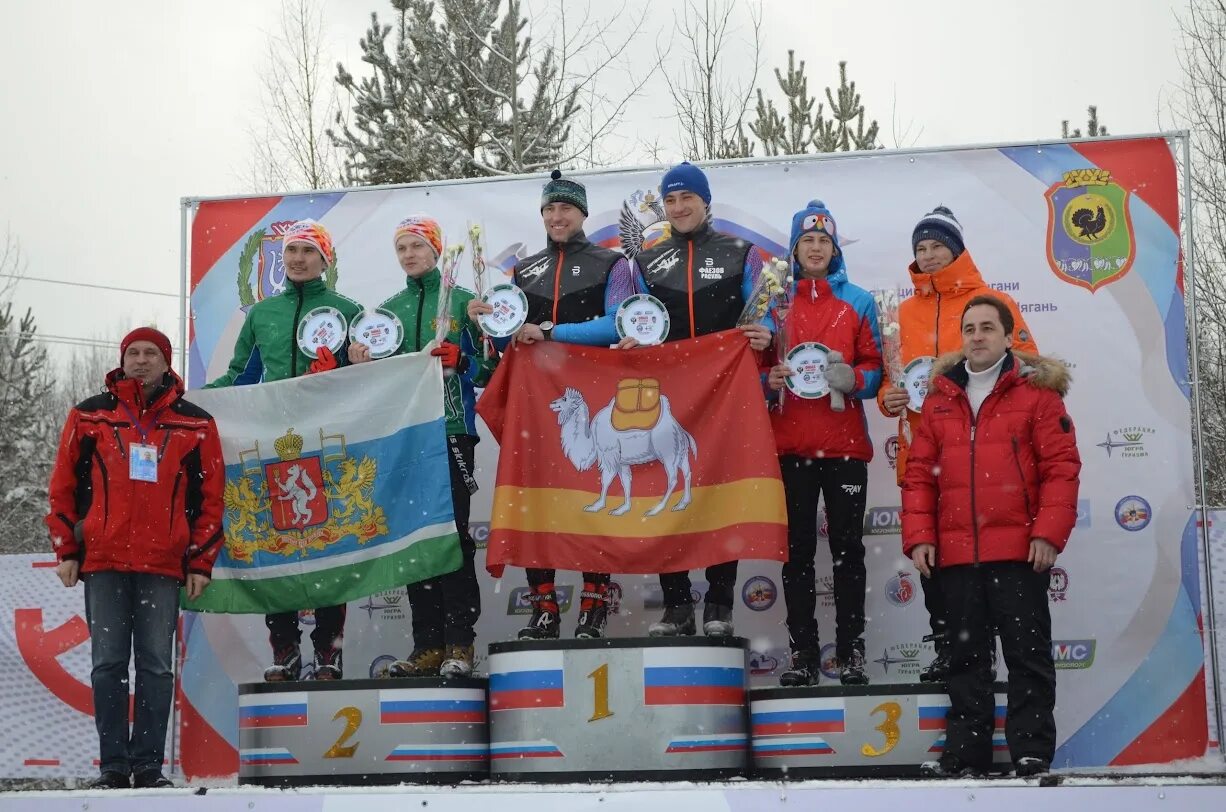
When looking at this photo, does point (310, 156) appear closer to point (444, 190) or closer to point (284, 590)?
point (444, 190)

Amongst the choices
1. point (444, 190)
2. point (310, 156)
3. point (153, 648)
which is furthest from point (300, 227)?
point (310, 156)

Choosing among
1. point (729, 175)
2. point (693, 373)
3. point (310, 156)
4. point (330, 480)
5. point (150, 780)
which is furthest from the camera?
point (310, 156)

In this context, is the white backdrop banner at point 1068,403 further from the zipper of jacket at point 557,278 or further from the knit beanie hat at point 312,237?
the zipper of jacket at point 557,278

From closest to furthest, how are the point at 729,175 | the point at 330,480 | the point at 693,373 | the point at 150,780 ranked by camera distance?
1. the point at 150,780
2. the point at 693,373
3. the point at 330,480
4. the point at 729,175

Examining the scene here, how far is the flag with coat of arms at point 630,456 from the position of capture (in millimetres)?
5254

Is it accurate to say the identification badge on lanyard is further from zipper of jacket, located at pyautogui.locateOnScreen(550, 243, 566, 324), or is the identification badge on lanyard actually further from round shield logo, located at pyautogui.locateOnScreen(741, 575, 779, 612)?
round shield logo, located at pyautogui.locateOnScreen(741, 575, 779, 612)

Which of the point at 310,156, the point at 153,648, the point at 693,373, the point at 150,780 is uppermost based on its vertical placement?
the point at 310,156

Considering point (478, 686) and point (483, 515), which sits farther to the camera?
point (483, 515)

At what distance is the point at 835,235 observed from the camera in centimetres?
561

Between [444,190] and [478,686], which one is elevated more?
[444,190]

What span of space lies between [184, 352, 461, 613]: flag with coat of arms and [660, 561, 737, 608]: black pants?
95 centimetres

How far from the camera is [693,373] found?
541 centimetres

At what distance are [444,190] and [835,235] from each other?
2.07 metres

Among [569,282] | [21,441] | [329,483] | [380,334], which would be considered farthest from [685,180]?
[21,441]
